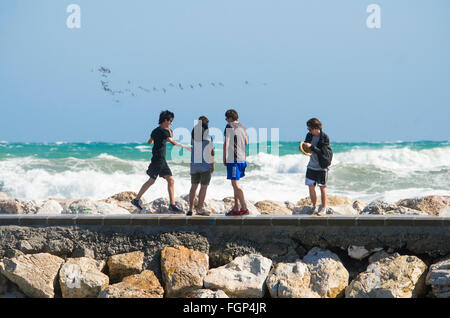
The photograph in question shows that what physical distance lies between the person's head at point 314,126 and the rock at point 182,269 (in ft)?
7.36

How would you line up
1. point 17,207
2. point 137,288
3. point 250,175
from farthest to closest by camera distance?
point 250,175 < point 17,207 < point 137,288

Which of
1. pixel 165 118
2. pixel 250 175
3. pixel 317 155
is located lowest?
pixel 250 175

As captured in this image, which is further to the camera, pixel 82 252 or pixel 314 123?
pixel 314 123

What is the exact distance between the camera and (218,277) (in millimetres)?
7570

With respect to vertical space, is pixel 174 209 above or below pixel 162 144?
below

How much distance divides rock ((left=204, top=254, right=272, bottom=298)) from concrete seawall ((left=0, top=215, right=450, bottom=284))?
0.59 ft

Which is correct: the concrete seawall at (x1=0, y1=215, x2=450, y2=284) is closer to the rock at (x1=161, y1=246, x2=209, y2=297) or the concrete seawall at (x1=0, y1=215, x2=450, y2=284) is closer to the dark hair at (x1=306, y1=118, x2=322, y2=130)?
the rock at (x1=161, y1=246, x2=209, y2=297)

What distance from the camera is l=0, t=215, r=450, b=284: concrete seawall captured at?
25.6 feet

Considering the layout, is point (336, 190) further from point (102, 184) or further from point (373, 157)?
point (373, 157)

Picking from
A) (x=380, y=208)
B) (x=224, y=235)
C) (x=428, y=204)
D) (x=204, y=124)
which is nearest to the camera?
(x=224, y=235)

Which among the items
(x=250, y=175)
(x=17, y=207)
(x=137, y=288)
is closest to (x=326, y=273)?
(x=137, y=288)

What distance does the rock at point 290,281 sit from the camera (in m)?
7.30

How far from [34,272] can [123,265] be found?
1.08 meters

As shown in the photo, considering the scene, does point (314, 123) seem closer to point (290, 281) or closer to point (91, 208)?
point (290, 281)
